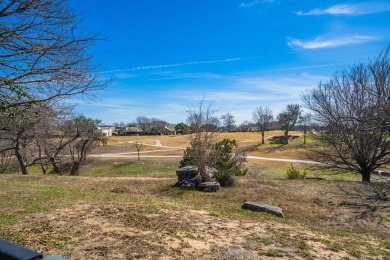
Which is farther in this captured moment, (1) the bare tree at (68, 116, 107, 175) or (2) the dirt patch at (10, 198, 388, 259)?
(1) the bare tree at (68, 116, 107, 175)

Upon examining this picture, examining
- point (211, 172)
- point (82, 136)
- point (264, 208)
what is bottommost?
point (264, 208)

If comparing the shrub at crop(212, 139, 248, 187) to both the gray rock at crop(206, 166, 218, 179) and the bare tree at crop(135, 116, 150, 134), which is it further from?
the bare tree at crop(135, 116, 150, 134)

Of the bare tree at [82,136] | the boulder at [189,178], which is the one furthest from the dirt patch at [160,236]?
the bare tree at [82,136]

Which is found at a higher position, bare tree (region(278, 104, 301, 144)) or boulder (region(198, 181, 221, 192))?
bare tree (region(278, 104, 301, 144))

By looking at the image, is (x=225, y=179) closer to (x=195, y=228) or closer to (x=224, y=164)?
(x=224, y=164)

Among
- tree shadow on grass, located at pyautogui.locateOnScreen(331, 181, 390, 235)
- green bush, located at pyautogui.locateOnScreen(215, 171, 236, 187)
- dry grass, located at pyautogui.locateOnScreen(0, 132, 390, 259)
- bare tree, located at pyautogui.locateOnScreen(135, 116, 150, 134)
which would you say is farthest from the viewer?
bare tree, located at pyautogui.locateOnScreen(135, 116, 150, 134)

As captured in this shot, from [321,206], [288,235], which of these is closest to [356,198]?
[321,206]

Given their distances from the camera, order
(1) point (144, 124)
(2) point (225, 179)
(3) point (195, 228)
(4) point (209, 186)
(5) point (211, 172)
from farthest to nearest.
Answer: (1) point (144, 124) → (5) point (211, 172) → (2) point (225, 179) → (4) point (209, 186) → (3) point (195, 228)

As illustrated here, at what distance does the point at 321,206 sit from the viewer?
349 inches

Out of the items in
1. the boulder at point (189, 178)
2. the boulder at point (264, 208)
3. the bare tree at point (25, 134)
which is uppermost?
the bare tree at point (25, 134)

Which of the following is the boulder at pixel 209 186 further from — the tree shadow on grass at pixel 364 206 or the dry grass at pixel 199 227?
the tree shadow on grass at pixel 364 206

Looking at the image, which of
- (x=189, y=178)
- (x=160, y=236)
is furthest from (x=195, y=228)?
(x=189, y=178)

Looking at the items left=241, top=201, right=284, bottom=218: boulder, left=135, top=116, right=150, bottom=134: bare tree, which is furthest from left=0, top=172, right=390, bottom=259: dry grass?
left=135, top=116, right=150, bottom=134: bare tree

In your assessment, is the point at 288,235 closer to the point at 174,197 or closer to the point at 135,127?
the point at 174,197
